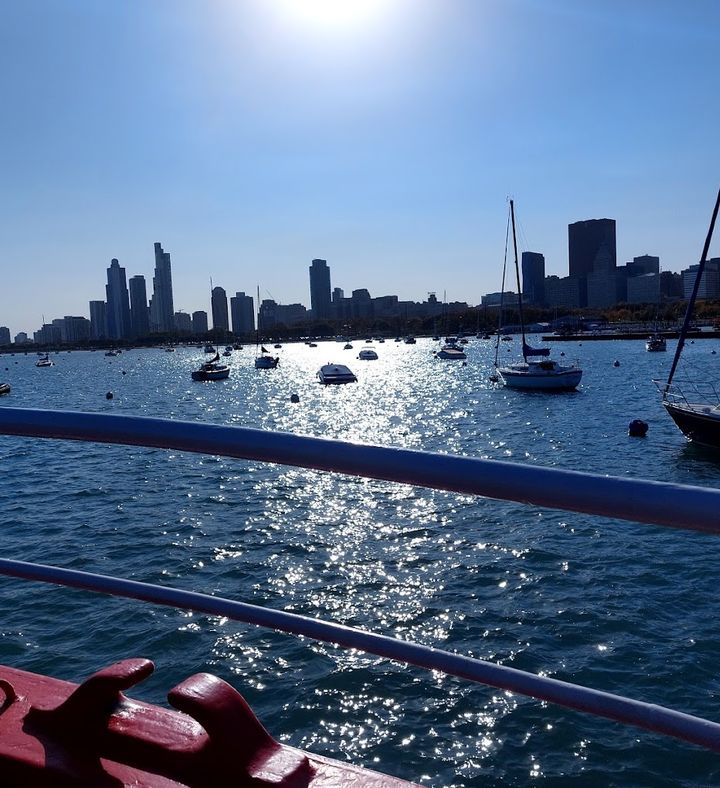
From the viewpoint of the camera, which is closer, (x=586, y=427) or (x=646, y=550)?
(x=646, y=550)

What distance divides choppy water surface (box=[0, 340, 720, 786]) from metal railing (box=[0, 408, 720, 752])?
5753mm

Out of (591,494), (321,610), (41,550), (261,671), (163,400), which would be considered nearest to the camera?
(591,494)

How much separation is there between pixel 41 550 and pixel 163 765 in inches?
548

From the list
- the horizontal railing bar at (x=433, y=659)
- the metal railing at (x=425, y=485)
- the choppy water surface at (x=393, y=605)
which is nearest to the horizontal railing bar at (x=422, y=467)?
the metal railing at (x=425, y=485)

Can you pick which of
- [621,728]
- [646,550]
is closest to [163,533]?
[646,550]

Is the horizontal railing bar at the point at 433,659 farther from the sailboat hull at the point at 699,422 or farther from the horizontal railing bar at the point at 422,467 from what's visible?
the sailboat hull at the point at 699,422

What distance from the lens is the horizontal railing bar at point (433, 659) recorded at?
119cm

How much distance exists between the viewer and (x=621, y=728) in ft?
23.9

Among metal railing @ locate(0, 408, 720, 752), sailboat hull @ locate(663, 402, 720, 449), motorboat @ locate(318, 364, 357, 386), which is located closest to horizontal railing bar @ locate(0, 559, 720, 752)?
metal railing @ locate(0, 408, 720, 752)

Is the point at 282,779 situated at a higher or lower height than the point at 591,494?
lower

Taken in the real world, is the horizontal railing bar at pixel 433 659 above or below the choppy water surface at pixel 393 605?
above

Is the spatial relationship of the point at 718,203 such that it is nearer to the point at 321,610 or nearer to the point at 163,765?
the point at 321,610

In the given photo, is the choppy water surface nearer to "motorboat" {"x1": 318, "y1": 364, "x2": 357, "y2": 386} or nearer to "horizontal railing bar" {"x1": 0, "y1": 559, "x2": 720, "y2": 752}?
"horizontal railing bar" {"x1": 0, "y1": 559, "x2": 720, "y2": 752}

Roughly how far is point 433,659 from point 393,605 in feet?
30.7
